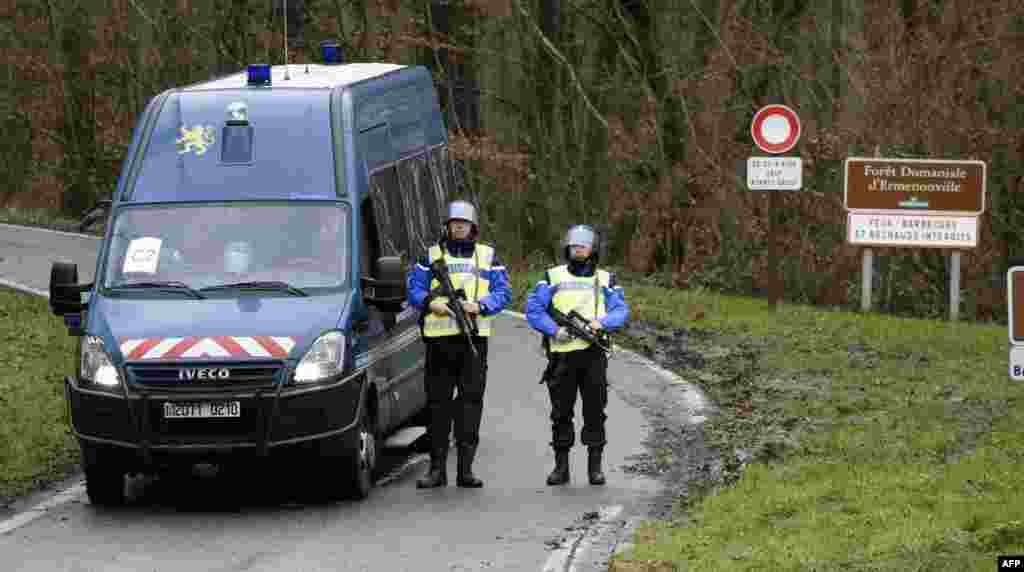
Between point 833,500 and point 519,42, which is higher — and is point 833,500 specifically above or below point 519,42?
below

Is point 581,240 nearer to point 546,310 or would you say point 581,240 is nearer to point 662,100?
point 546,310

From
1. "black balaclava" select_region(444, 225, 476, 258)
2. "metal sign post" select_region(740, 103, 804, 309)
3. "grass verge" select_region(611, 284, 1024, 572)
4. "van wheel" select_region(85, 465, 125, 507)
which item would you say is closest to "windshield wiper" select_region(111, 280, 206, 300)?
"van wheel" select_region(85, 465, 125, 507)

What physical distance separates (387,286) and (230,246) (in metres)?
1.13

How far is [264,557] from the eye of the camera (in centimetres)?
1076

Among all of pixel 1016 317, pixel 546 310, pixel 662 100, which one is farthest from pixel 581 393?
pixel 662 100

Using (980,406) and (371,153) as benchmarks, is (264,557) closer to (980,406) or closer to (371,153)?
(371,153)

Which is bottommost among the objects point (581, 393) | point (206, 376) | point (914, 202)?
point (581, 393)

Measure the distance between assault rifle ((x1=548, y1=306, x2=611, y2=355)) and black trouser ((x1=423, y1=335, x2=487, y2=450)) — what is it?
596 mm

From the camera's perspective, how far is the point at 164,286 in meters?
12.8

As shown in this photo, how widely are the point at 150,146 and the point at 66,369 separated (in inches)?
219

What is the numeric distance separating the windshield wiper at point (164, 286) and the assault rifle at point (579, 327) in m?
2.34

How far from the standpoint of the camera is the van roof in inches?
555

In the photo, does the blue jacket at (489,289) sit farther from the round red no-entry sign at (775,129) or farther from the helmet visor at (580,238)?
the round red no-entry sign at (775,129)

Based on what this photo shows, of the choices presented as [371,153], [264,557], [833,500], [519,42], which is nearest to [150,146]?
[371,153]
